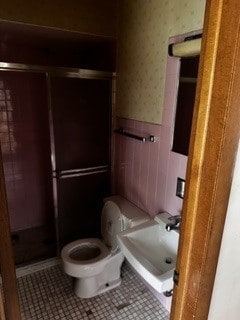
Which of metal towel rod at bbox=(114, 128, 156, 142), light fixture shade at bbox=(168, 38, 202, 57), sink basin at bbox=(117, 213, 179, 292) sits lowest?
sink basin at bbox=(117, 213, 179, 292)

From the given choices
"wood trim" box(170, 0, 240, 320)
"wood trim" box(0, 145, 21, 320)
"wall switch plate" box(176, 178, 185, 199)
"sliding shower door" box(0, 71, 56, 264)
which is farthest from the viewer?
"sliding shower door" box(0, 71, 56, 264)

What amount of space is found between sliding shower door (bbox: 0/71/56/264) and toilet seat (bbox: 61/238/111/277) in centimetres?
55

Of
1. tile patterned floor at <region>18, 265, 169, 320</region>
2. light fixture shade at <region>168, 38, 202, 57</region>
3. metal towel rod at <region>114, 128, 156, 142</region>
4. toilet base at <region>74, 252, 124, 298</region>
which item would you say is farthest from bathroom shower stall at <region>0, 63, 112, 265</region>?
light fixture shade at <region>168, 38, 202, 57</region>

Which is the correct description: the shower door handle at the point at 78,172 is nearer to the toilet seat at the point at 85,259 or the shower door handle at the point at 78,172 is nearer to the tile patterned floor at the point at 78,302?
the toilet seat at the point at 85,259

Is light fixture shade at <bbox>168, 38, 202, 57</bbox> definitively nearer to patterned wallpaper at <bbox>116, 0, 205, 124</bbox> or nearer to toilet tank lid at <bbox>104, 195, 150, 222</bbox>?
patterned wallpaper at <bbox>116, 0, 205, 124</bbox>

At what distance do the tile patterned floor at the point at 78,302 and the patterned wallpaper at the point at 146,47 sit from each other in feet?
4.89

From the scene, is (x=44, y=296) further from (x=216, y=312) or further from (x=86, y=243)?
(x=216, y=312)

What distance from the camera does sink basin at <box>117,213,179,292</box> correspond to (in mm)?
1494

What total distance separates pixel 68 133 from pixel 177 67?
118 centimetres

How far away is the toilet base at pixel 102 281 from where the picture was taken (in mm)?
1974

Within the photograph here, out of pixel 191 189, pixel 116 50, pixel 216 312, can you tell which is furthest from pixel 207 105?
pixel 116 50

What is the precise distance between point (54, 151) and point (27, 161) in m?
0.73

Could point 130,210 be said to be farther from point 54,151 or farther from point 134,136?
point 54,151

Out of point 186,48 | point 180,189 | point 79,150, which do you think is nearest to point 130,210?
point 180,189
